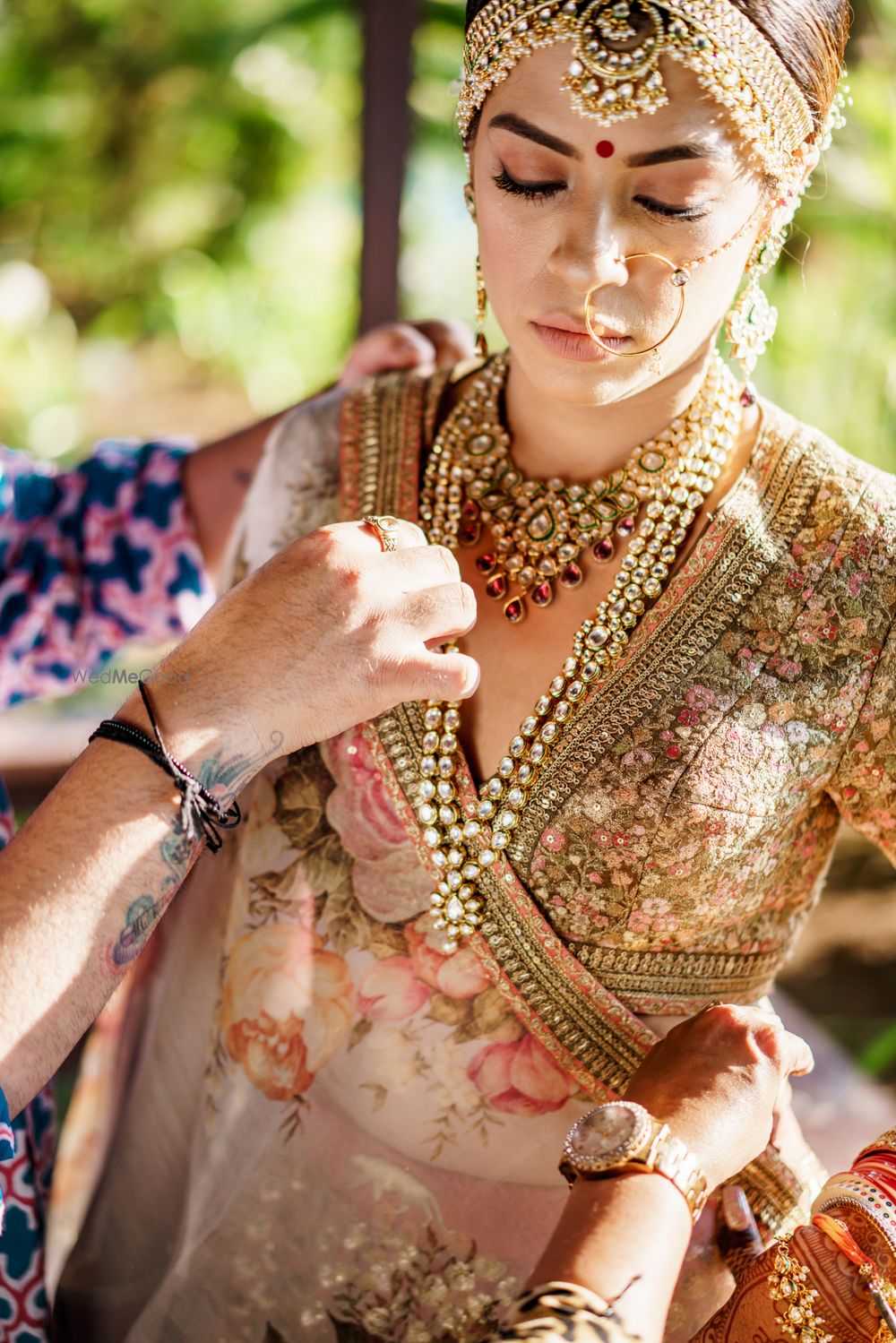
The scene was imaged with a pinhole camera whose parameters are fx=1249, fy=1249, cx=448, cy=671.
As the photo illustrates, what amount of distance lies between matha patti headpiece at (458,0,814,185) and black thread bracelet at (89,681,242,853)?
1.69 ft

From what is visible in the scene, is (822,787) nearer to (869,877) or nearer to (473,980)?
(473,980)

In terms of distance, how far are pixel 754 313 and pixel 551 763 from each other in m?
→ 0.40

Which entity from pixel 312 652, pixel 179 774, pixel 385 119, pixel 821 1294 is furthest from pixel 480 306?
pixel 385 119

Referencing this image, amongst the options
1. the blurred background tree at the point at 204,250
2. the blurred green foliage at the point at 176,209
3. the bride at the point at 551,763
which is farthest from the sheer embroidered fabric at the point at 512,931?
the blurred green foliage at the point at 176,209

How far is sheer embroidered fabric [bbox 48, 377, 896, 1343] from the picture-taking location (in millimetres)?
969

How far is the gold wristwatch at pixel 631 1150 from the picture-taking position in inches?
31.9

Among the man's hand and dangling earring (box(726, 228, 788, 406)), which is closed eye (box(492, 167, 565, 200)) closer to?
dangling earring (box(726, 228, 788, 406))

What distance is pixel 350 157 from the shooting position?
11.5 ft

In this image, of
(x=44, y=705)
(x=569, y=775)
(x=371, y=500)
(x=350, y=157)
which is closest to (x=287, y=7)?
(x=350, y=157)

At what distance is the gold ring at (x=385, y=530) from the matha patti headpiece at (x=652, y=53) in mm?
313

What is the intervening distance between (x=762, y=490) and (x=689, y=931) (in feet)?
1.20

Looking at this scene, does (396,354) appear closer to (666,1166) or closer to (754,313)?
(754,313)

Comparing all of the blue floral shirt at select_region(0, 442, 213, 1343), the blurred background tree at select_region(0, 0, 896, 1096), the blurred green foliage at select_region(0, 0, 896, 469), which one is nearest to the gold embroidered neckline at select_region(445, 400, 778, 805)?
the blue floral shirt at select_region(0, 442, 213, 1343)

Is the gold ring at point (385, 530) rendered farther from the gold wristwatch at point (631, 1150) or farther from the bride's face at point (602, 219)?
the gold wristwatch at point (631, 1150)
